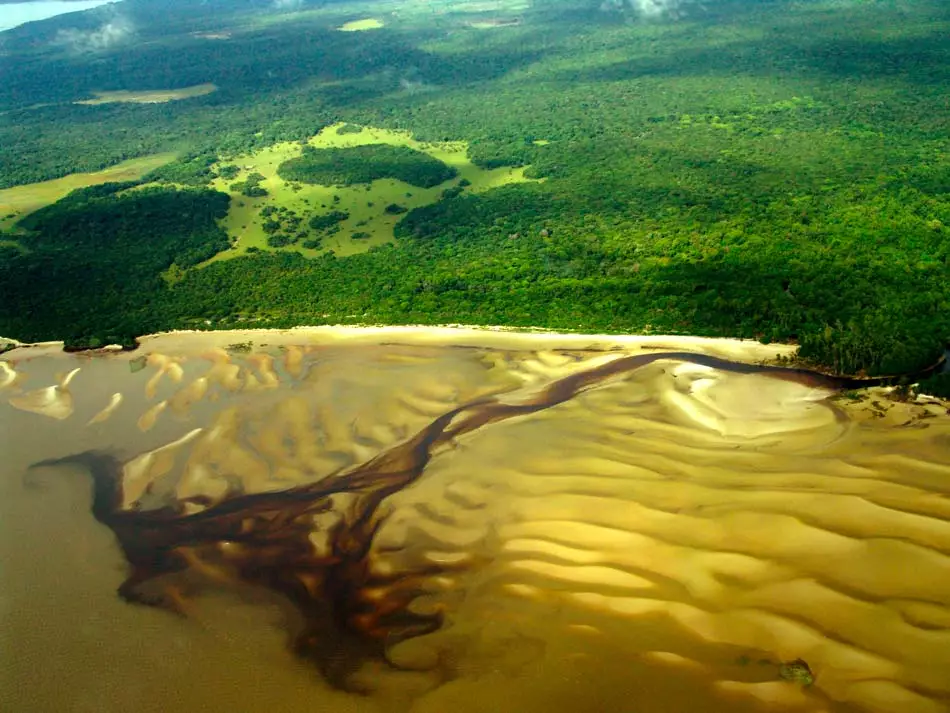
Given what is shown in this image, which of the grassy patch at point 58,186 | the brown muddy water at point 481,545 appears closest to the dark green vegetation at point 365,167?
the grassy patch at point 58,186

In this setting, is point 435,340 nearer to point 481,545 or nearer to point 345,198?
point 481,545

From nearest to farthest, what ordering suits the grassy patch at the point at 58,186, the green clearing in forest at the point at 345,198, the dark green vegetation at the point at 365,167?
the green clearing in forest at the point at 345,198 < the grassy patch at the point at 58,186 < the dark green vegetation at the point at 365,167

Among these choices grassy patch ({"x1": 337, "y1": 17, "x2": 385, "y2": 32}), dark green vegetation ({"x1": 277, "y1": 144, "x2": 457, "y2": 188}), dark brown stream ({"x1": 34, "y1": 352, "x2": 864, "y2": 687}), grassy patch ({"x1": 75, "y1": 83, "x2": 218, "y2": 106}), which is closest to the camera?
dark brown stream ({"x1": 34, "y1": 352, "x2": 864, "y2": 687})

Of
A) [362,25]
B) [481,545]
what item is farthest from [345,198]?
[362,25]

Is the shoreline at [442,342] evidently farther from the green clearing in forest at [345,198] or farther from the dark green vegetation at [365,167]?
the dark green vegetation at [365,167]

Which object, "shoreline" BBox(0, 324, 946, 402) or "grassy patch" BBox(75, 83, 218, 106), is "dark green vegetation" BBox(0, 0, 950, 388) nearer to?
"shoreline" BBox(0, 324, 946, 402)

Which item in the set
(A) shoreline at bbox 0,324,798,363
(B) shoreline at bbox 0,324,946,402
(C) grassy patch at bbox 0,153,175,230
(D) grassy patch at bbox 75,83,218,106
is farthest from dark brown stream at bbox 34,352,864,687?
(D) grassy patch at bbox 75,83,218,106

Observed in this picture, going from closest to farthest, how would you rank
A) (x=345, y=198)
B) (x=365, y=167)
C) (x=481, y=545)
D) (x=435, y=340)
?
(x=481, y=545), (x=435, y=340), (x=345, y=198), (x=365, y=167)
